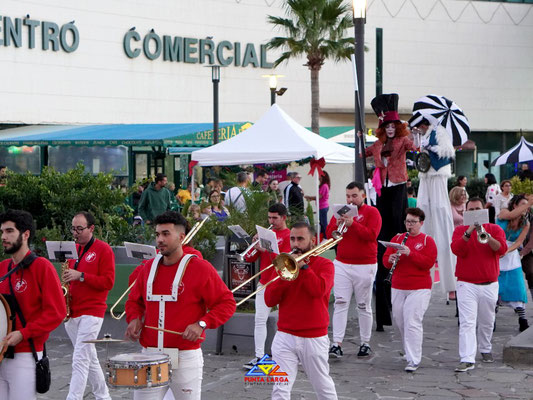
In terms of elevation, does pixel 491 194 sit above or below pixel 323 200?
above

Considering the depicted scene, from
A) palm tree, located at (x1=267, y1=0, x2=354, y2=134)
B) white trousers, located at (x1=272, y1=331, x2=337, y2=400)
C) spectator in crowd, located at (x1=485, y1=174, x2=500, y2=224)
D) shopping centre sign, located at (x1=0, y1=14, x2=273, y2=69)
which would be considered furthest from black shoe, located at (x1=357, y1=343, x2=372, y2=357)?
shopping centre sign, located at (x1=0, y1=14, x2=273, y2=69)

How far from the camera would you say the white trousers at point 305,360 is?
740 centimetres

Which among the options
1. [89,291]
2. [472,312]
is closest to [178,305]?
[89,291]

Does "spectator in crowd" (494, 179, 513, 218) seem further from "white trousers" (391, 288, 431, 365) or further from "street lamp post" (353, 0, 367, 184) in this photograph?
"white trousers" (391, 288, 431, 365)

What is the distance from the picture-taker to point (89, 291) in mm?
8641

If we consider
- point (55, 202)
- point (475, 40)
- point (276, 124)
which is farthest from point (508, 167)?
point (55, 202)

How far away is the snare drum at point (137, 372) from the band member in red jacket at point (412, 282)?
4.86 m

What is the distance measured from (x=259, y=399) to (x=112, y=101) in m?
28.5

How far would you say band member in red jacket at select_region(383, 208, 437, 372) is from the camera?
1037 cm

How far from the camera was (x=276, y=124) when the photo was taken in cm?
1712

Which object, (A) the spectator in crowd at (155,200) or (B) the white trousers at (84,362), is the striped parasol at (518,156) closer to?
(A) the spectator in crowd at (155,200)

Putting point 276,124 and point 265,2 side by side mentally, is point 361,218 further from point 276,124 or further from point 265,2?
point 265,2

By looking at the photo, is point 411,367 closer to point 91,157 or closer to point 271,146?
point 271,146

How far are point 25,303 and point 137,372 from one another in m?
1.05
